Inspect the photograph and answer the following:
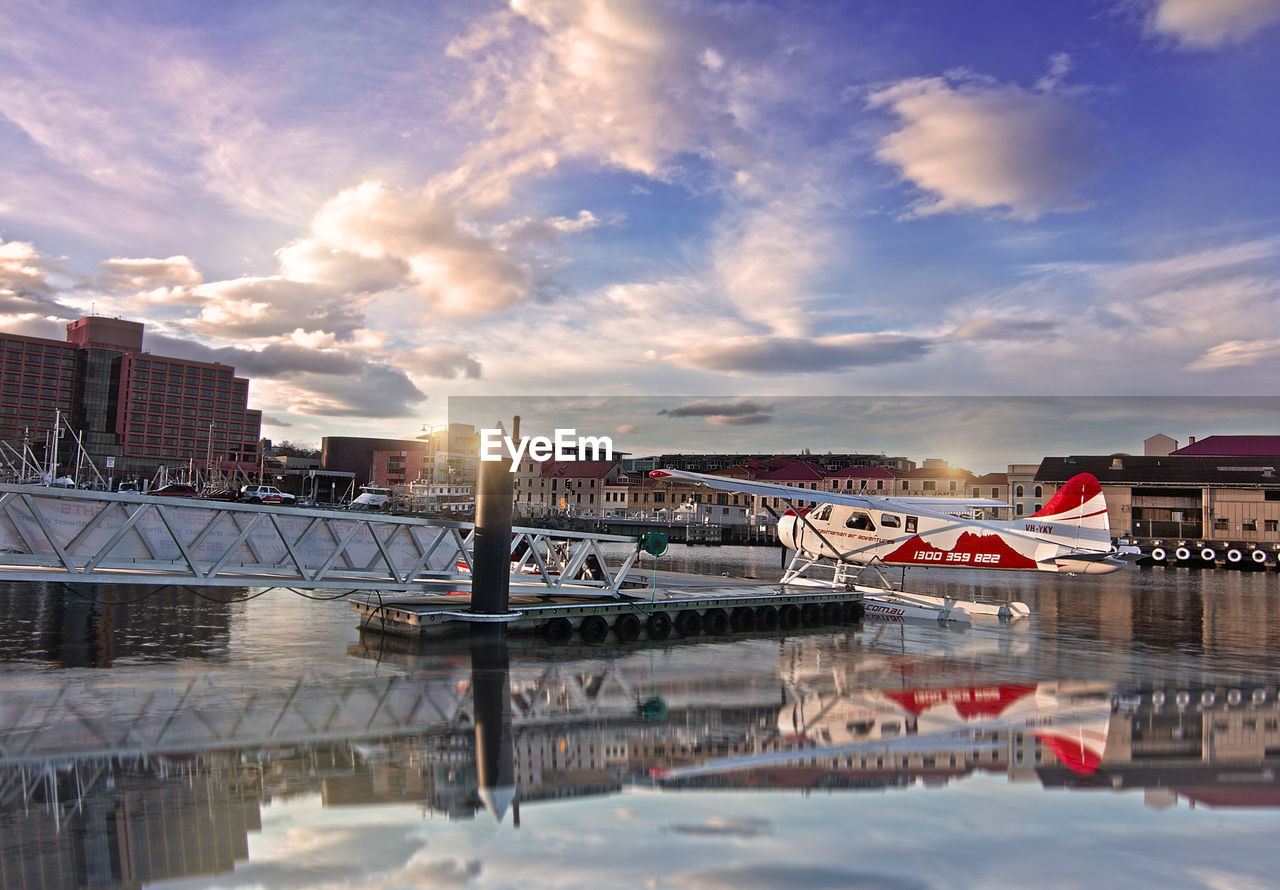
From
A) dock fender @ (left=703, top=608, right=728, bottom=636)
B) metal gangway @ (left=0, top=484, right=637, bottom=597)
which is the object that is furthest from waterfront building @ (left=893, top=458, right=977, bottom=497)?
metal gangway @ (left=0, top=484, right=637, bottom=597)

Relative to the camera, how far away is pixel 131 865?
229 inches

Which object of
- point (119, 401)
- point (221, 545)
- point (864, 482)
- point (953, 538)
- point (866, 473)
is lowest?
point (221, 545)

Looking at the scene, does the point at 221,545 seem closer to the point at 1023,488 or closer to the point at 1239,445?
the point at 1023,488

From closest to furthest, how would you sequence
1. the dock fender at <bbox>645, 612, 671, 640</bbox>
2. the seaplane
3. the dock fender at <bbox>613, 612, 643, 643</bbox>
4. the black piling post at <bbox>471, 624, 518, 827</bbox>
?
the black piling post at <bbox>471, 624, 518, 827</bbox>
the dock fender at <bbox>613, 612, 643, 643</bbox>
the dock fender at <bbox>645, 612, 671, 640</bbox>
the seaplane

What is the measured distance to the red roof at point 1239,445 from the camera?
9844 cm

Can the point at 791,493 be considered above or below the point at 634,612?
above

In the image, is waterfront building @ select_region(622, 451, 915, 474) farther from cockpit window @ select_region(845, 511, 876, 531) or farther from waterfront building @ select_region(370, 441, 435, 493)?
cockpit window @ select_region(845, 511, 876, 531)

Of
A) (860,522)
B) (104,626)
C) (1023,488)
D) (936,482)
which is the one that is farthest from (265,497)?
(1023,488)

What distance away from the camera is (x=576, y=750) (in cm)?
922

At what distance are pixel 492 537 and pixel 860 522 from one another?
14836 millimetres

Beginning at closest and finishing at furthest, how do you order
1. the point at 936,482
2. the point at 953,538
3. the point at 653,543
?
the point at 653,543 < the point at 953,538 < the point at 936,482

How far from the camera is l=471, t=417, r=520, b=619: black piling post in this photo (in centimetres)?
1662

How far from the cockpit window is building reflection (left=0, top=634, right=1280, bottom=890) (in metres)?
12.9

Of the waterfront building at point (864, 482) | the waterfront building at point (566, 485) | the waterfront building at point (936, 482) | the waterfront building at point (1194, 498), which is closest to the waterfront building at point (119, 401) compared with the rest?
the waterfront building at point (566, 485)
